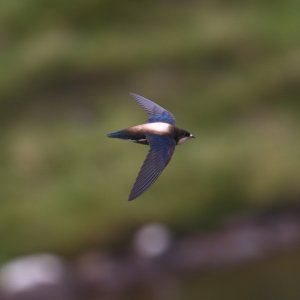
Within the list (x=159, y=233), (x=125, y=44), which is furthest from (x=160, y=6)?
(x=159, y=233)

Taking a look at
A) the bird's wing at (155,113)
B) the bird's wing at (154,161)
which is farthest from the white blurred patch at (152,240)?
the bird's wing at (154,161)

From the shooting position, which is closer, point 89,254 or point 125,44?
point 89,254

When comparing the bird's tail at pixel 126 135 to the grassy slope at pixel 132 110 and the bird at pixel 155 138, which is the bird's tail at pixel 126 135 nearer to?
the bird at pixel 155 138

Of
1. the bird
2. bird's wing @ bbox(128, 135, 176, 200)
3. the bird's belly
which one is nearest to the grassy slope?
the bird

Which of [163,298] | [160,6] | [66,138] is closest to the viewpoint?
[163,298]

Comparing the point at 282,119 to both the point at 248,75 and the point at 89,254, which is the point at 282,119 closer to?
the point at 248,75

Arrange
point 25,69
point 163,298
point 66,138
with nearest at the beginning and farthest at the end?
point 163,298 < point 66,138 < point 25,69
